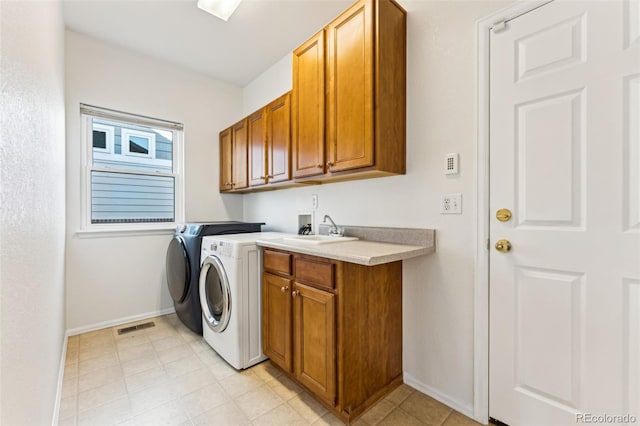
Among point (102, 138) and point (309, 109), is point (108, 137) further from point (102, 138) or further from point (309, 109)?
point (309, 109)

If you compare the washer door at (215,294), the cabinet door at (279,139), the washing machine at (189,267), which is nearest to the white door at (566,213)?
the cabinet door at (279,139)

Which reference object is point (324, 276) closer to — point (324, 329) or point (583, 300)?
point (324, 329)

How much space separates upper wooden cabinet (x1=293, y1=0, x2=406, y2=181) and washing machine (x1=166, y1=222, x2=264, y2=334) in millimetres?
1180

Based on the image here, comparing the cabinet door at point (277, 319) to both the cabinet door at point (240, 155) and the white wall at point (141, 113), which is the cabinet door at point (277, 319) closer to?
the cabinet door at point (240, 155)

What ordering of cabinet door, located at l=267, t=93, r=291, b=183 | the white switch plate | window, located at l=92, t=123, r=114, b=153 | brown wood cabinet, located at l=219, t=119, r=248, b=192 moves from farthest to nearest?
1. brown wood cabinet, located at l=219, t=119, r=248, b=192
2. window, located at l=92, t=123, r=114, b=153
3. cabinet door, located at l=267, t=93, r=291, b=183
4. the white switch plate

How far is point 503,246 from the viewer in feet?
4.65

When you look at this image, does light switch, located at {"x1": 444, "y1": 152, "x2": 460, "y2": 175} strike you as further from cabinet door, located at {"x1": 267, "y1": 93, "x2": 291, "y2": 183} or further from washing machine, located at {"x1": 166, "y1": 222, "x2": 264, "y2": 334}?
washing machine, located at {"x1": 166, "y1": 222, "x2": 264, "y2": 334}

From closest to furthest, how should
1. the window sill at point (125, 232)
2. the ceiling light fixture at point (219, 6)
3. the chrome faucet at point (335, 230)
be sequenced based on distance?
the ceiling light fixture at point (219, 6) < the chrome faucet at point (335, 230) < the window sill at point (125, 232)

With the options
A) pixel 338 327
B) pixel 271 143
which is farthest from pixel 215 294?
pixel 271 143

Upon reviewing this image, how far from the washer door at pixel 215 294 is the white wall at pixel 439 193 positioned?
4.09 feet

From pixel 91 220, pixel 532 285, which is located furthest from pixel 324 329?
pixel 91 220

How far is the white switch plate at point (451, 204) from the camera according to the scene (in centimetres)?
158

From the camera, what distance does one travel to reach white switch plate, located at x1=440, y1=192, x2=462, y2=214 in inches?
62.0

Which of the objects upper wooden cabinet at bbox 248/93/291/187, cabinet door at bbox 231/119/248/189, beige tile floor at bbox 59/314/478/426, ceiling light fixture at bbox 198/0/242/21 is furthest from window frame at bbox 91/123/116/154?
beige tile floor at bbox 59/314/478/426
